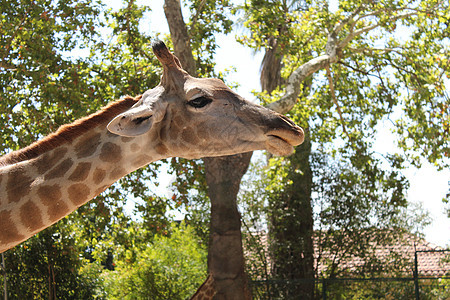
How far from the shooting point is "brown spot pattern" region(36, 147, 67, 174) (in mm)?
3438

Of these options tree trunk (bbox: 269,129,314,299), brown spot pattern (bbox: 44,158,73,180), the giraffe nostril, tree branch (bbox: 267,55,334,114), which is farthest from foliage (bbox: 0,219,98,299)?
the giraffe nostril

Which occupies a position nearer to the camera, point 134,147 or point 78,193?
point 78,193

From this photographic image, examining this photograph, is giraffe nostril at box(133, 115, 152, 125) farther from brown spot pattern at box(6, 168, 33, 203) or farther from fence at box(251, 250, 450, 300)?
fence at box(251, 250, 450, 300)

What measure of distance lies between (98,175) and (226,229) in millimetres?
6032

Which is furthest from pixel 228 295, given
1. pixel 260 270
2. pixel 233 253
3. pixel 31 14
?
pixel 31 14

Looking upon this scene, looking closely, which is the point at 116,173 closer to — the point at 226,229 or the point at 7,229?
the point at 7,229

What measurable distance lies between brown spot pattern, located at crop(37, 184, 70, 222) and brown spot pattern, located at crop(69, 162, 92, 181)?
0.12m

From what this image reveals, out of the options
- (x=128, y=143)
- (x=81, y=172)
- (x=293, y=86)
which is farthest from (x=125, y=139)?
(x=293, y=86)

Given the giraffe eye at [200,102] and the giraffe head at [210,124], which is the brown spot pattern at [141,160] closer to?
the giraffe head at [210,124]

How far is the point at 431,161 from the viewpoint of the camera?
11.9 metres

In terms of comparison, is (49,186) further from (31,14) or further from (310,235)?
(310,235)

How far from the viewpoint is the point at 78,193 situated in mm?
3453

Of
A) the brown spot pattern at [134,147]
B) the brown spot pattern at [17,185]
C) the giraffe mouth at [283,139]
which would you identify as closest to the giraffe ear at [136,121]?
the brown spot pattern at [134,147]

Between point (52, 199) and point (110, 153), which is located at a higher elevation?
point (110, 153)
